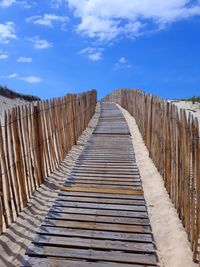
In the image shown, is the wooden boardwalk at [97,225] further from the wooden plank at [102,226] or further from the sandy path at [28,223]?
the sandy path at [28,223]

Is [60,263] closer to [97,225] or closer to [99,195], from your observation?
[97,225]

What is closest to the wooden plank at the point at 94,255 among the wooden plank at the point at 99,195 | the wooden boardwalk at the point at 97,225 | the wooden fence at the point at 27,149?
the wooden boardwalk at the point at 97,225

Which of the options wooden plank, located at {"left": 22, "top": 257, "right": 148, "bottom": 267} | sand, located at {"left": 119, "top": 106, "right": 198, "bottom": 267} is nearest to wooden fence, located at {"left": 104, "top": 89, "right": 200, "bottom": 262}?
sand, located at {"left": 119, "top": 106, "right": 198, "bottom": 267}

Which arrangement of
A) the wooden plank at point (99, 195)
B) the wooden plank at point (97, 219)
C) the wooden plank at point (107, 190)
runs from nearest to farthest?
the wooden plank at point (97, 219) → the wooden plank at point (99, 195) → the wooden plank at point (107, 190)

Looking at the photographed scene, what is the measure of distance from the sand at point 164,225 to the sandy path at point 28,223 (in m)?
1.34

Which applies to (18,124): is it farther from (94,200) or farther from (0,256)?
(0,256)

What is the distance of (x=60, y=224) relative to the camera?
13.1 feet

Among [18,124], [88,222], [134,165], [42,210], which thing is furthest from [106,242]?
[134,165]

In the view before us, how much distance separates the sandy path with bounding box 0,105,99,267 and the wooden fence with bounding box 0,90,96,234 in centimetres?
10

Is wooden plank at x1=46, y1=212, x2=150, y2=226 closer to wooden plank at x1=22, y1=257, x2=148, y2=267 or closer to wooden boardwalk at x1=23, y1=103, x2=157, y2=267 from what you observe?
wooden boardwalk at x1=23, y1=103, x2=157, y2=267

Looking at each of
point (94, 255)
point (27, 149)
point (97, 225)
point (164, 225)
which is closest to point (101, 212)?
point (97, 225)

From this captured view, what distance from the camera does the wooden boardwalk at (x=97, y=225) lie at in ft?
11.0

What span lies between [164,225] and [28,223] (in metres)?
1.59

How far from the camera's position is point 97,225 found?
401 cm
